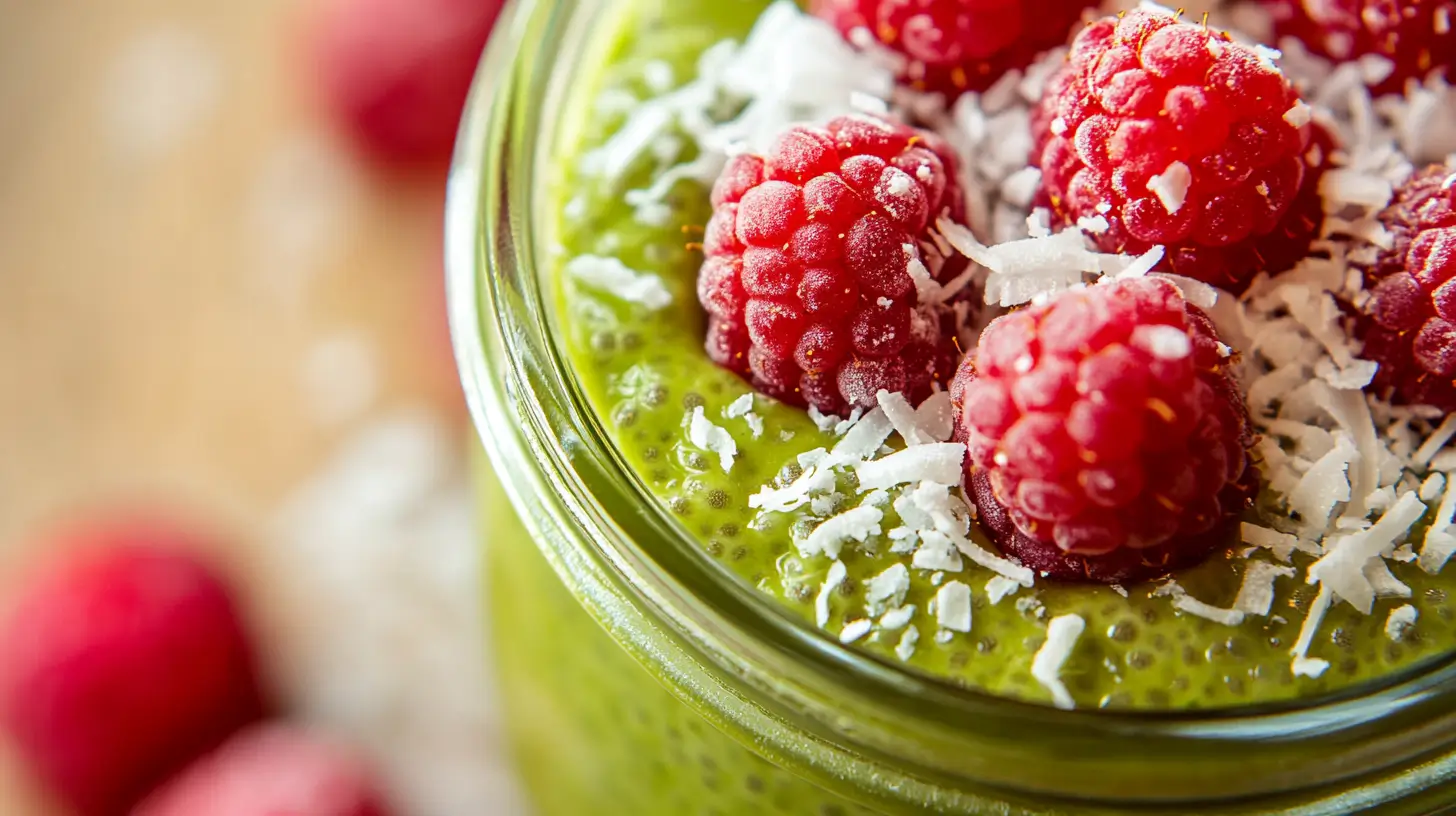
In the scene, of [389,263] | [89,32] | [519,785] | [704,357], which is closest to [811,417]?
[704,357]

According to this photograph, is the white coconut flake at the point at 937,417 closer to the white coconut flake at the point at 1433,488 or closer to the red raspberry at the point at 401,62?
the white coconut flake at the point at 1433,488

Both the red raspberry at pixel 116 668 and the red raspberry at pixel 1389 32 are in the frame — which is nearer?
the red raspberry at pixel 1389 32

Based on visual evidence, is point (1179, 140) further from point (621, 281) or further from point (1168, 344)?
point (621, 281)

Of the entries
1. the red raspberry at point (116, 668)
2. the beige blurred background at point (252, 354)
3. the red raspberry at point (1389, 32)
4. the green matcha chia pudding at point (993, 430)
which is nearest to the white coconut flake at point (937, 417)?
the green matcha chia pudding at point (993, 430)

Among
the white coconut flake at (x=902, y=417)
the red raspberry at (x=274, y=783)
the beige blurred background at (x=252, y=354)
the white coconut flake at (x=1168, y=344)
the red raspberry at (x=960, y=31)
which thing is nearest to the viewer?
the white coconut flake at (x=1168, y=344)

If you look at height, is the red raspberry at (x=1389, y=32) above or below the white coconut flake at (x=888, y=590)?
above

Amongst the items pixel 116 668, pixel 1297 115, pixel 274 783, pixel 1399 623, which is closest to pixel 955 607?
pixel 1399 623

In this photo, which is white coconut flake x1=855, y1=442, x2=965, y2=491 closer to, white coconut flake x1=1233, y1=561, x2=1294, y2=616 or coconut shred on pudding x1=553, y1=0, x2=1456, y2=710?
coconut shred on pudding x1=553, y1=0, x2=1456, y2=710
